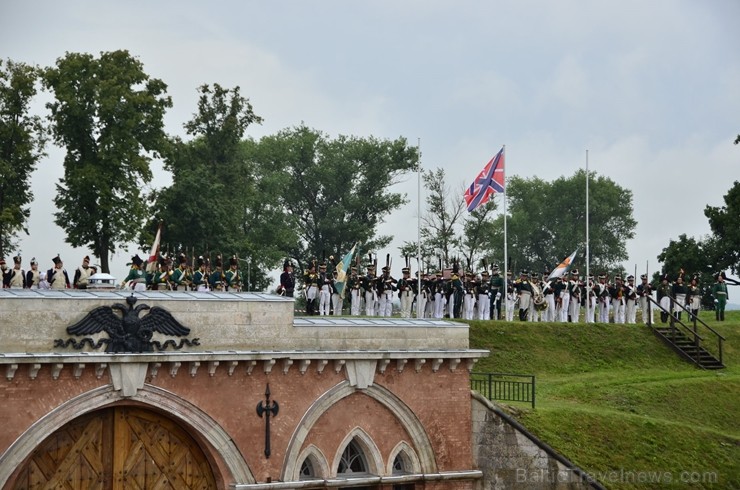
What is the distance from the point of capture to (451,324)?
3528cm

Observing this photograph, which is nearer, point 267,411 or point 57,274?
point 267,411

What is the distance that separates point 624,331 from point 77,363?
86.3ft

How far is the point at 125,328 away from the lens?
29672 mm

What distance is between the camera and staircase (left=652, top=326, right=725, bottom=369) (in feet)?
158

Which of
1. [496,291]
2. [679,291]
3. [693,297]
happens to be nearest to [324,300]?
[496,291]

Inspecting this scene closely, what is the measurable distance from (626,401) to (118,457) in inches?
698

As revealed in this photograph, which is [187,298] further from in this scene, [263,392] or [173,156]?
[173,156]

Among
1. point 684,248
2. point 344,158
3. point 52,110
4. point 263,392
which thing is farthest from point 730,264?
point 263,392

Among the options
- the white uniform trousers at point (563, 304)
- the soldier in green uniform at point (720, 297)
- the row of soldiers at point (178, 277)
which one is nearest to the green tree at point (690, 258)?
the soldier in green uniform at point (720, 297)

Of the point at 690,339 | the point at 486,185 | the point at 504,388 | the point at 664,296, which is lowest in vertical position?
the point at 504,388

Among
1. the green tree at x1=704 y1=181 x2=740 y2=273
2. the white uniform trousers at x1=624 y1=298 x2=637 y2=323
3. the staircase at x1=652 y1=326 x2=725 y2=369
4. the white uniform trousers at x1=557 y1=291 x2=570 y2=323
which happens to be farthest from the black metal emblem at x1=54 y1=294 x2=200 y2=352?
the green tree at x1=704 y1=181 x2=740 y2=273

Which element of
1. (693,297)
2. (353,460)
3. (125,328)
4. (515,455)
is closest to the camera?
(125,328)

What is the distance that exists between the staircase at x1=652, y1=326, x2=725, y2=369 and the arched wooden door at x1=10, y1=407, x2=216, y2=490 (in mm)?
22881

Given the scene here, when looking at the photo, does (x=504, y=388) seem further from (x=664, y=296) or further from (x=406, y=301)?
(x=664, y=296)
